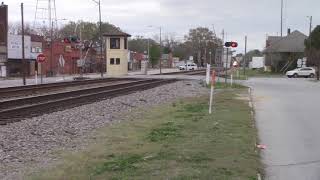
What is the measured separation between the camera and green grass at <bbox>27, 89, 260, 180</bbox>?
906 cm

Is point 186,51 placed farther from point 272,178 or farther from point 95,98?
point 272,178

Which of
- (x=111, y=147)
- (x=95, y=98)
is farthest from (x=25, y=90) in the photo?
(x=111, y=147)

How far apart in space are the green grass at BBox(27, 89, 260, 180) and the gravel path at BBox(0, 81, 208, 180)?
426 millimetres

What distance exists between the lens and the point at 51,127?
16266 millimetres

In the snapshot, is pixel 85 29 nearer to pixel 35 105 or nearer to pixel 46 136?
pixel 35 105

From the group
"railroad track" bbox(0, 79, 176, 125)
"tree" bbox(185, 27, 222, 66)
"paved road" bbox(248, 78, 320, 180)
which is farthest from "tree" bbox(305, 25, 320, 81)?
"tree" bbox(185, 27, 222, 66)

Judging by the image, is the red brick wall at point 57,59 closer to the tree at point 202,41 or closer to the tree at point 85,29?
the tree at point 85,29

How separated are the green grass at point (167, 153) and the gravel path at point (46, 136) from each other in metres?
0.43

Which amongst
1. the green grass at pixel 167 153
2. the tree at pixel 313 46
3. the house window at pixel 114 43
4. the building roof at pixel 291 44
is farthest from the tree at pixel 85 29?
the green grass at pixel 167 153

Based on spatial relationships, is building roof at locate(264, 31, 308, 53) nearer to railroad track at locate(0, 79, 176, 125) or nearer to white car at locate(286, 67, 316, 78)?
white car at locate(286, 67, 316, 78)

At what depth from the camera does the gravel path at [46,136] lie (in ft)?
34.1

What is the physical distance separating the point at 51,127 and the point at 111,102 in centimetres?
1015

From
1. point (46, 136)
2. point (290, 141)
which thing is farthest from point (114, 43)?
point (290, 141)

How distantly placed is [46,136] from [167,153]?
172 inches
